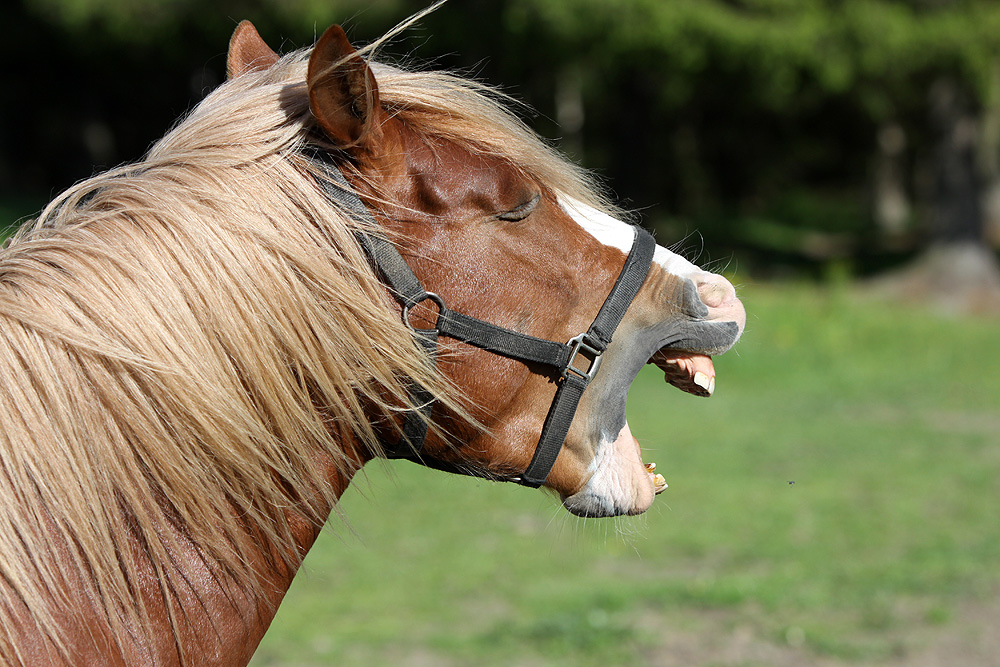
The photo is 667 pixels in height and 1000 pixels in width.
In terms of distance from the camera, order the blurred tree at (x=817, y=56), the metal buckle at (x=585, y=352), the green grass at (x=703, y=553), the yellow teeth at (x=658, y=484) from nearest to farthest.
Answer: the metal buckle at (x=585, y=352)
the yellow teeth at (x=658, y=484)
the green grass at (x=703, y=553)
the blurred tree at (x=817, y=56)

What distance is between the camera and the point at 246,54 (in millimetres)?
1626

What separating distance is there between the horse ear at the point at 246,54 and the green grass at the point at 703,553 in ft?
3.53

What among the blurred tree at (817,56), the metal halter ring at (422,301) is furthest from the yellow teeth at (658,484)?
the blurred tree at (817,56)

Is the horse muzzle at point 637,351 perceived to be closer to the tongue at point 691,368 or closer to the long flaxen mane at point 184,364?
the tongue at point 691,368

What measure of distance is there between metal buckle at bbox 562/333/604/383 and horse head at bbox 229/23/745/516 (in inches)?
0.6

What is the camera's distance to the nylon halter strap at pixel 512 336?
52.0 inches

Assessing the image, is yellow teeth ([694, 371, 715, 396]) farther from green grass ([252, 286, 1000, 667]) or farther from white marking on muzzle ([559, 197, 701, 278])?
green grass ([252, 286, 1000, 667])

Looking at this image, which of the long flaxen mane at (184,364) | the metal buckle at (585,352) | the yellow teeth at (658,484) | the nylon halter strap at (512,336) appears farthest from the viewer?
the yellow teeth at (658,484)

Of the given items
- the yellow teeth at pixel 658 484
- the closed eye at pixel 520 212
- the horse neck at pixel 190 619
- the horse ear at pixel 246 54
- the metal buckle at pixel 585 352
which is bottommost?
the yellow teeth at pixel 658 484

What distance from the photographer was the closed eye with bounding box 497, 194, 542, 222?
1.40 metres

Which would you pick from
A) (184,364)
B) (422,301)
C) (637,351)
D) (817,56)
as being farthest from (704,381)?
(817,56)

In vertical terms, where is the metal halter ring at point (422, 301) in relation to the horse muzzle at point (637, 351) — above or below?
above

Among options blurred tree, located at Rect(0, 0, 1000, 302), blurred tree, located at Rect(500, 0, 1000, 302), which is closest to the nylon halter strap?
blurred tree, located at Rect(0, 0, 1000, 302)

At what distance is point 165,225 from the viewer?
124 centimetres
